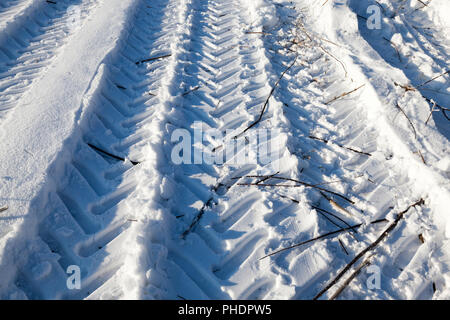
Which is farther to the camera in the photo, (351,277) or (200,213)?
(200,213)

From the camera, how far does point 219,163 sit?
2051 mm

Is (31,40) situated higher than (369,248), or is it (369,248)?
(31,40)

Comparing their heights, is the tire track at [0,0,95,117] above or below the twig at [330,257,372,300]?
above

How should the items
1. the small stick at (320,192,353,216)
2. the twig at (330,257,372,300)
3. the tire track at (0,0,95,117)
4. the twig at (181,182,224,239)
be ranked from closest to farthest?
1. the twig at (330,257,372,300)
2. the twig at (181,182,224,239)
3. the small stick at (320,192,353,216)
4. the tire track at (0,0,95,117)

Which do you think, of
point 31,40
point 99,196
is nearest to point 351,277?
point 99,196

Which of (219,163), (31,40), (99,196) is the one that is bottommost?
(99,196)

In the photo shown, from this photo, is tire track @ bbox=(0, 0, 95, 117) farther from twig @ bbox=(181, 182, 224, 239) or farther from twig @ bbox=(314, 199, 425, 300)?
twig @ bbox=(314, 199, 425, 300)

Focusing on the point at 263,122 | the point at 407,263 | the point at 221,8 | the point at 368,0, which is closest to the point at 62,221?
the point at 263,122

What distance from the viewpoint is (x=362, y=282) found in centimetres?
151

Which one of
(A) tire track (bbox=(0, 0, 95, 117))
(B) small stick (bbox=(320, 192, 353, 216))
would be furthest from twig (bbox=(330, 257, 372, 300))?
(A) tire track (bbox=(0, 0, 95, 117))

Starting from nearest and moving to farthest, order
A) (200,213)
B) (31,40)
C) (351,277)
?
(351,277) → (200,213) → (31,40)

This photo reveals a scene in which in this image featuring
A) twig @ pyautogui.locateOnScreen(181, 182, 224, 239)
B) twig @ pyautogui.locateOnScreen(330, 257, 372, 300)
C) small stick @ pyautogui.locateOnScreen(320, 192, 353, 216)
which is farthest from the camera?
small stick @ pyautogui.locateOnScreen(320, 192, 353, 216)

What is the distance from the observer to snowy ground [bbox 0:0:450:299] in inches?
59.7

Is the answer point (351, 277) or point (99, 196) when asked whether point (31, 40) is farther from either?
point (351, 277)
